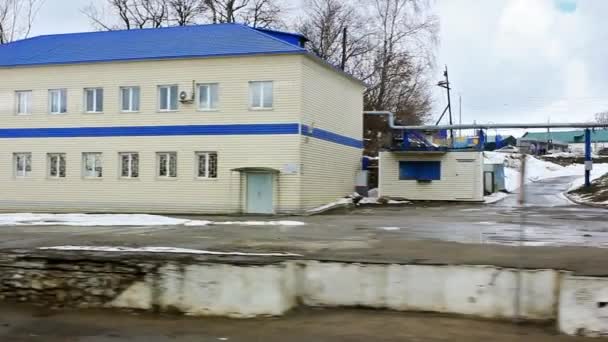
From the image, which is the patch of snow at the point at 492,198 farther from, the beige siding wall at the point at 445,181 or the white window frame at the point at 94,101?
the white window frame at the point at 94,101

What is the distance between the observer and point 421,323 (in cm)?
768

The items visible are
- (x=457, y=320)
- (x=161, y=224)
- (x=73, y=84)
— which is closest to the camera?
(x=457, y=320)

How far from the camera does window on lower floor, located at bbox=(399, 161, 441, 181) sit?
3500 centimetres

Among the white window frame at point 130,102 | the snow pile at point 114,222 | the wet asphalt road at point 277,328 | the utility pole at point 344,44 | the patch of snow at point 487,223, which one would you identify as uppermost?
the utility pole at point 344,44

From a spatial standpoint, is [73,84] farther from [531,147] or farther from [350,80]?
[531,147]

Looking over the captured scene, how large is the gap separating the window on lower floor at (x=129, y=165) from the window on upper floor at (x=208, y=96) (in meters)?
4.12

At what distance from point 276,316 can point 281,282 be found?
0.44 meters

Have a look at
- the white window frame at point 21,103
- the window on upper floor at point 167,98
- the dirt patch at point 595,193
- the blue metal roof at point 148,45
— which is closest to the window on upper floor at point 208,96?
the window on upper floor at point 167,98

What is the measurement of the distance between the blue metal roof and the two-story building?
3.0 inches

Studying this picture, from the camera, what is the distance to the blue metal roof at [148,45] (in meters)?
28.5

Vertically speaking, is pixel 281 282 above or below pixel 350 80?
below

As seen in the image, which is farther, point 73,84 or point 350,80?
point 350,80

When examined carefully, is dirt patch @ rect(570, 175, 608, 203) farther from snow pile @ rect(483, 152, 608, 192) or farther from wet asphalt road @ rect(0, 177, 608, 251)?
snow pile @ rect(483, 152, 608, 192)

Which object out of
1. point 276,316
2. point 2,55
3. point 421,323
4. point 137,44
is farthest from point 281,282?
point 2,55
